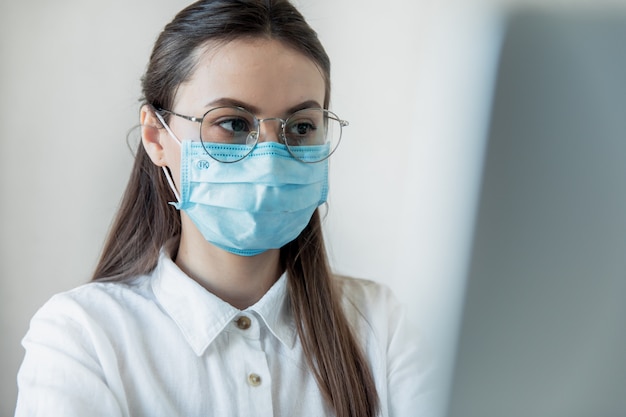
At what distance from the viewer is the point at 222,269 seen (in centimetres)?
130

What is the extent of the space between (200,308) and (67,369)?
0.88 ft

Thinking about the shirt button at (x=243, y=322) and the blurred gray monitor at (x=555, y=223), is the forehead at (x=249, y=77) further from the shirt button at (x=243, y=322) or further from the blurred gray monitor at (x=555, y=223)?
the blurred gray monitor at (x=555, y=223)

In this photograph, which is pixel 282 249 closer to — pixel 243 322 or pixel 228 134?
pixel 243 322

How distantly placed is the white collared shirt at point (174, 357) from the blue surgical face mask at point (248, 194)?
13 cm

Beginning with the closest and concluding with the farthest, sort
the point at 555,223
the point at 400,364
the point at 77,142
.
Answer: the point at 555,223 → the point at 400,364 → the point at 77,142

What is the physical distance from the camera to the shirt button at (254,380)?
1.17 meters

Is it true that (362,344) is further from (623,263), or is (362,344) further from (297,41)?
(623,263)

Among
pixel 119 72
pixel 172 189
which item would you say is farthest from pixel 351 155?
pixel 119 72

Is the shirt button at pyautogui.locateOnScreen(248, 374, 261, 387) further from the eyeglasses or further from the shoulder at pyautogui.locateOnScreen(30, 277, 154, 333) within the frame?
the eyeglasses

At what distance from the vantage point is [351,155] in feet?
4.84

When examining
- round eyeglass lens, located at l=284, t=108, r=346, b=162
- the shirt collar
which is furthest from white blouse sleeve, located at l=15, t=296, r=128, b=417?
round eyeglass lens, located at l=284, t=108, r=346, b=162

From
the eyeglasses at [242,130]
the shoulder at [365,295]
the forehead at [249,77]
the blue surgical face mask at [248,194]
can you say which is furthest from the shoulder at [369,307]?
the forehead at [249,77]

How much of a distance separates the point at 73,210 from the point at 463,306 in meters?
1.57

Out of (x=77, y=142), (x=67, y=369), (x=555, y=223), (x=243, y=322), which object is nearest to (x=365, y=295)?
(x=243, y=322)
